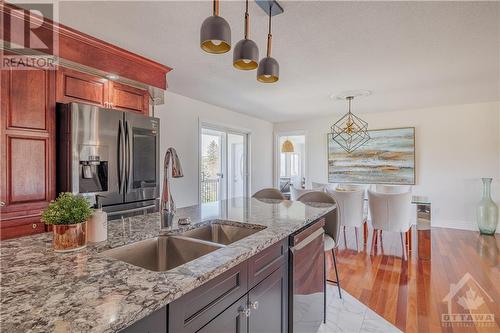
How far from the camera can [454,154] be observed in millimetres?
4926

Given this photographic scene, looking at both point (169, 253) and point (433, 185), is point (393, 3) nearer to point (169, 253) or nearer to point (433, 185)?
point (169, 253)

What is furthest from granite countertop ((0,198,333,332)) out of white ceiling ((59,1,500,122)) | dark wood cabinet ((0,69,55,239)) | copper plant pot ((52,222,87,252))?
white ceiling ((59,1,500,122))

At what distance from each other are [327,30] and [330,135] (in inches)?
162

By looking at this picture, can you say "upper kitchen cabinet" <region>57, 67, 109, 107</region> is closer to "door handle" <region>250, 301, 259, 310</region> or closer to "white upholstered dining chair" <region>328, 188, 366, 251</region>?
"door handle" <region>250, 301, 259, 310</region>

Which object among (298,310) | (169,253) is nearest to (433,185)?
(298,310)

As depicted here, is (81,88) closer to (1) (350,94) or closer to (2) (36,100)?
(2) (36,100)

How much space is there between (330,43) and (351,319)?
2.39m

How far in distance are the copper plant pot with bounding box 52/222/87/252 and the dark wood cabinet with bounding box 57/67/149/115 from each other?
5.43ft

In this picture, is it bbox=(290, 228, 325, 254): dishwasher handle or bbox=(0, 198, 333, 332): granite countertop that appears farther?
bbox=(290, 228, 325, 254): dishwasher handle

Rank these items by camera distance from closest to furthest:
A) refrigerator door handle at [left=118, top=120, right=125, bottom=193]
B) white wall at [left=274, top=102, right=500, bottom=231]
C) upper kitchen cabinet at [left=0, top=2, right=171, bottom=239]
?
upper kitchen cabinet at [left=0, top=2, right=171, bottom=239] → refrigerator door handle at [left=118, top=120, right=125, bottom=193] → white wall at [left=274, top=102, right=500, bottom=231]

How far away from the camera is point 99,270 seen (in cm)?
89

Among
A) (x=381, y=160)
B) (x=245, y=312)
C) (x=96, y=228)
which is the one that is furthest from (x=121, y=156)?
(x=381, y=160)

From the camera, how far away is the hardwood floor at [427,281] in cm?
211

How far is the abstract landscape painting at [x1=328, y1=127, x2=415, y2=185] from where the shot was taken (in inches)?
207
